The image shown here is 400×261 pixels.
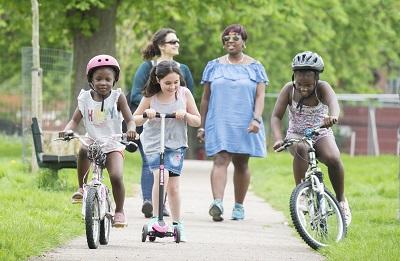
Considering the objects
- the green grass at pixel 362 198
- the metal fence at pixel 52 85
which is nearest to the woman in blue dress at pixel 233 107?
the green grass at pixel 362 198

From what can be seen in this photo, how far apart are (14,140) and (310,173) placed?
2399 cm

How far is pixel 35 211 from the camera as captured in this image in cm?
1228

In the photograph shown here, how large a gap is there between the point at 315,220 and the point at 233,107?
3.39 metres

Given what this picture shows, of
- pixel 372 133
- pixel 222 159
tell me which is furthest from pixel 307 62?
pixel 372 133

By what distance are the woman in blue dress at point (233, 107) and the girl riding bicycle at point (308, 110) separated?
230 centimetres

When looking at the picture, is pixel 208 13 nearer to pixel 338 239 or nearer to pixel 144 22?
pixel 144 22

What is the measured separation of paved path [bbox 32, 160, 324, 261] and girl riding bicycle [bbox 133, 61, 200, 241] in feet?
1.49

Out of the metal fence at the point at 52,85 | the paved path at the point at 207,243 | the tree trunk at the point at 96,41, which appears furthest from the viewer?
the tree trunk at the point at 96,41

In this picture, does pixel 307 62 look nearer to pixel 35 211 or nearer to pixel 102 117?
pixel 102 117

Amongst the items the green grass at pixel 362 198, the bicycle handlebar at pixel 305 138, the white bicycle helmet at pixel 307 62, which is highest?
the white bicycle helmet at pixel 307 62

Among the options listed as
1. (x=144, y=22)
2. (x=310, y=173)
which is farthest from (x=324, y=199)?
(x=144, y=22)

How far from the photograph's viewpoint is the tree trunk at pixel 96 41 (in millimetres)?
26094

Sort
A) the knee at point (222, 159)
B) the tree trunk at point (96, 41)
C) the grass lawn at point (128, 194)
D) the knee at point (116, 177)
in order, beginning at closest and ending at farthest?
the grass lawn at point (128, 194) → the knee at point (116, 177) → the knee at point (222, 159) → the tree trunk at point (96, 41)

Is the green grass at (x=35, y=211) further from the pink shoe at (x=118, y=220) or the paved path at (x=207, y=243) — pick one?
the pink shoe at (x=118, y=220)
